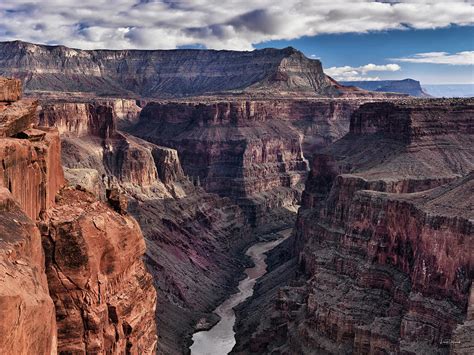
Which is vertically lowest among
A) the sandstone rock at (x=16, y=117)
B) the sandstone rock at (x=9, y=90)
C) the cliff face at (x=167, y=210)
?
the cliff face at (x=167, y=210)

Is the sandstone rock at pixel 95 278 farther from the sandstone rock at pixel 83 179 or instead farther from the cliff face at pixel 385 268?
the cliff face at pixel 385 268

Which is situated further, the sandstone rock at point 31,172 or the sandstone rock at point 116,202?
the sandstone rock at point 116,202

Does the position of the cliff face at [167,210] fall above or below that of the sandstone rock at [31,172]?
below

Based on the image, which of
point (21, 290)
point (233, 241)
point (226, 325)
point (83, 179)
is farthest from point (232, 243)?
point (21, 290)

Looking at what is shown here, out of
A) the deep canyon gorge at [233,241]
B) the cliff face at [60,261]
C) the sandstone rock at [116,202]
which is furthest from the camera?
the sandstone rock at [116,202]

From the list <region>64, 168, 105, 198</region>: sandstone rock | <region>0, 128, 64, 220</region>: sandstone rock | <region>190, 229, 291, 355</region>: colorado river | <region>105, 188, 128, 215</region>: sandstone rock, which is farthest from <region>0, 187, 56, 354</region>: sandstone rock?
<region>190, 229, 291, 355</region>: colorado river

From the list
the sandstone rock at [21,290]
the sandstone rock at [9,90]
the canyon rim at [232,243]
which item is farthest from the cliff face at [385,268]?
the sandstone rock at [21,290]
